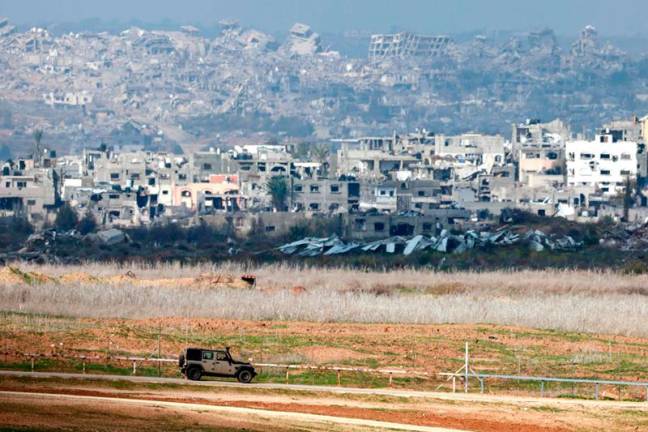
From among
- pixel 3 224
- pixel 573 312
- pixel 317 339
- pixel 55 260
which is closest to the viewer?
pixel 317 339

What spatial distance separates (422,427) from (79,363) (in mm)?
13066

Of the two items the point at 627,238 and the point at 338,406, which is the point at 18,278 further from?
the point at 627,238

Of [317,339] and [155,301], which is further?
[155,301]

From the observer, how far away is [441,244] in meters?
118

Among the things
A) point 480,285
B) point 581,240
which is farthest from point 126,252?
point 480,285

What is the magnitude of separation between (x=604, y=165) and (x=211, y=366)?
394ft

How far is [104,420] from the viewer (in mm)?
44188

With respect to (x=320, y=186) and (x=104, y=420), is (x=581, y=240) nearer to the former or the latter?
(x=320, y=186)

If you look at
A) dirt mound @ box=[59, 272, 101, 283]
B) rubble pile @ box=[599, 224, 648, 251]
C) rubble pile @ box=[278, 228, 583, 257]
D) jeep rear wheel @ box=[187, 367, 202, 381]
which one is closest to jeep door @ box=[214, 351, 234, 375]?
jeep rear wheel @ box=[187, 367, 202, 381]

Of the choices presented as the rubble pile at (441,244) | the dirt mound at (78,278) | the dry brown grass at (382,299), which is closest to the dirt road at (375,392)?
the dry brown grass at (382,299)

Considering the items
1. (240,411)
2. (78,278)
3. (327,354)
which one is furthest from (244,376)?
(78,278)

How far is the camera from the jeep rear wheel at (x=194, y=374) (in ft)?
174

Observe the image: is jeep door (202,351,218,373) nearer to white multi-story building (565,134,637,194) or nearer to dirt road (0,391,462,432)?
dirt road (0,391,462,432)

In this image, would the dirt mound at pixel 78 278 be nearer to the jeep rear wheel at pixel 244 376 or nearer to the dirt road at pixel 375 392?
the dirt road at pixel 375 392
